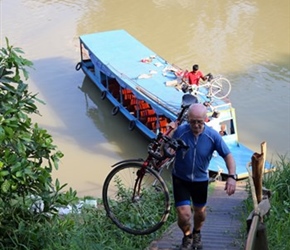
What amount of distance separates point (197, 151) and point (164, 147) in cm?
31

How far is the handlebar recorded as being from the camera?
15.8 ft

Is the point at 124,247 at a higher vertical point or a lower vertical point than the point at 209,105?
higher

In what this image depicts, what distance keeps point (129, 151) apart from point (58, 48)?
6711 mm

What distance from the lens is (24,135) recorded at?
476 centimetres

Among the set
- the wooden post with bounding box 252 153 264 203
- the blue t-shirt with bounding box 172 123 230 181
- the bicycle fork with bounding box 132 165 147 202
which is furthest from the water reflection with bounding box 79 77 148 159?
the wooden post with bounding box 252 153 264 203

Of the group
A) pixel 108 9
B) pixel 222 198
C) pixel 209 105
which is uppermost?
pixel 222 198

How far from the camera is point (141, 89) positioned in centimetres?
1201

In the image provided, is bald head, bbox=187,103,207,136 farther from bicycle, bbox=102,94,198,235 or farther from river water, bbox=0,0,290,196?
river water, bbox=0,0,290,196

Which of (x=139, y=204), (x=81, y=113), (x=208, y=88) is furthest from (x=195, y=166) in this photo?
(x=81, y=113)

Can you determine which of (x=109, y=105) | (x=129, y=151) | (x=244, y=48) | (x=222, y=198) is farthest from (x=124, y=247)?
(x=244, y=48)

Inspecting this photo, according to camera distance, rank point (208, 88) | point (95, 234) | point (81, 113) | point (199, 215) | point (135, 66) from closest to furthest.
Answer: point (199, 215), point (95, 234), point (208, 88), point (135, 66), point (81, 113)

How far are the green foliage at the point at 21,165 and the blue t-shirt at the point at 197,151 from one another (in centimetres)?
105

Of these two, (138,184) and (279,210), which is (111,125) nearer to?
(279,210)

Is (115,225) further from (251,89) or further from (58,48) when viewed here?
(58,48)
